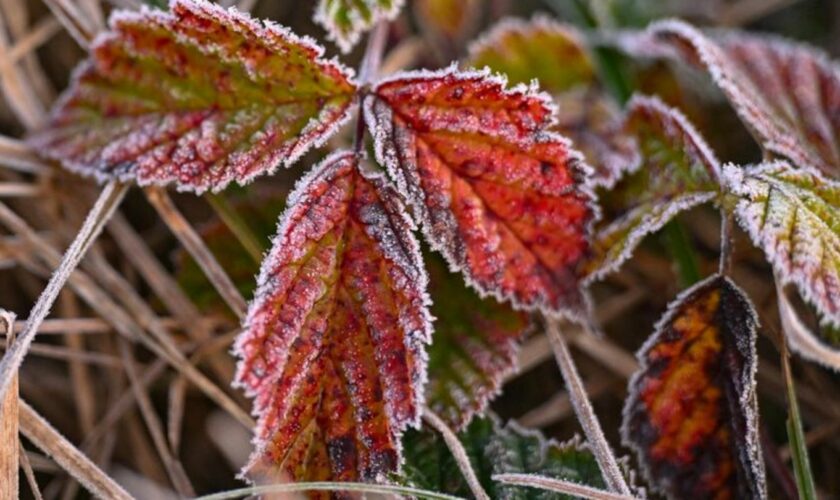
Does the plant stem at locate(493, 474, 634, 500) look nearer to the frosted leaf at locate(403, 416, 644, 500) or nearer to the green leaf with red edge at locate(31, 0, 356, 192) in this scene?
the frosted leaf at locate(403, 416, 644, 500)

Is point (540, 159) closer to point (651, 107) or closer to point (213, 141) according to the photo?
point (651, 107)

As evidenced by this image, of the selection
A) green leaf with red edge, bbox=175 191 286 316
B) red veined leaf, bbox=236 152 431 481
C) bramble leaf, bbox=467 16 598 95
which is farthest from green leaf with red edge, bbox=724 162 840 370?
green leaf with red edge, bbox=175 191 286 316

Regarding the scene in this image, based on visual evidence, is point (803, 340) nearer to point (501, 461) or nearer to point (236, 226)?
point (501, 461)

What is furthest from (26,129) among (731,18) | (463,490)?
(731,18)

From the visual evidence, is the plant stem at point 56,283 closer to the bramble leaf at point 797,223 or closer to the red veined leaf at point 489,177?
the red veined leaf at point 489,177

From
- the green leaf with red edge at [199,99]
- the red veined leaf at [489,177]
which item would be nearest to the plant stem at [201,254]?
Result: the green leaf with red edge at [199,99]
